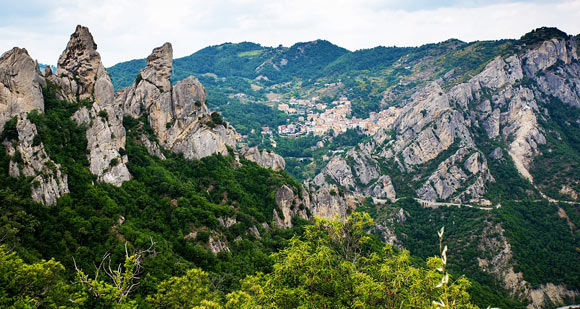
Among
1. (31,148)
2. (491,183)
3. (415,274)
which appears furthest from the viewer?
(491,183)

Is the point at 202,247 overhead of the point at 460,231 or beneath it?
overhead

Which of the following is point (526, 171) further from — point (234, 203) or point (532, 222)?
point (234, 203)

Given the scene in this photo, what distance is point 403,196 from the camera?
400ft

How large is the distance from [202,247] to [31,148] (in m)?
21.3

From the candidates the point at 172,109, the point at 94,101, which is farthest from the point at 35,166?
the point at 172,109

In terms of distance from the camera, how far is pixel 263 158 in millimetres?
82812

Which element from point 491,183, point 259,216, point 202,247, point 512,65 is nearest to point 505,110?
point 512,65

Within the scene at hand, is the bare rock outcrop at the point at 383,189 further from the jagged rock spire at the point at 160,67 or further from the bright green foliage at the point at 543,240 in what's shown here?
the jagged rock spire at the point at 160,67

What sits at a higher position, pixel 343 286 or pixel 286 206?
pixel 343 286

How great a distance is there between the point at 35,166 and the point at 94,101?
18384 millimetres

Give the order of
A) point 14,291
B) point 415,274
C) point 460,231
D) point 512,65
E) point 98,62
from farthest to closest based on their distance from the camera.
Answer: point 512,65 < point 460,231 < point 98,62 < point 14,291 < point 415,274

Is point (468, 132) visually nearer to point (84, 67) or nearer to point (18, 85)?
point (84, 67)

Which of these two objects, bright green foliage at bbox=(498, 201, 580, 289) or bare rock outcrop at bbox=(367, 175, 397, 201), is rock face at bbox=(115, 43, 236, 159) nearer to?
bare rock outcrop at bbox=(367, 175, 397, 201)

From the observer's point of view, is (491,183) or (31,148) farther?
(491,183)
